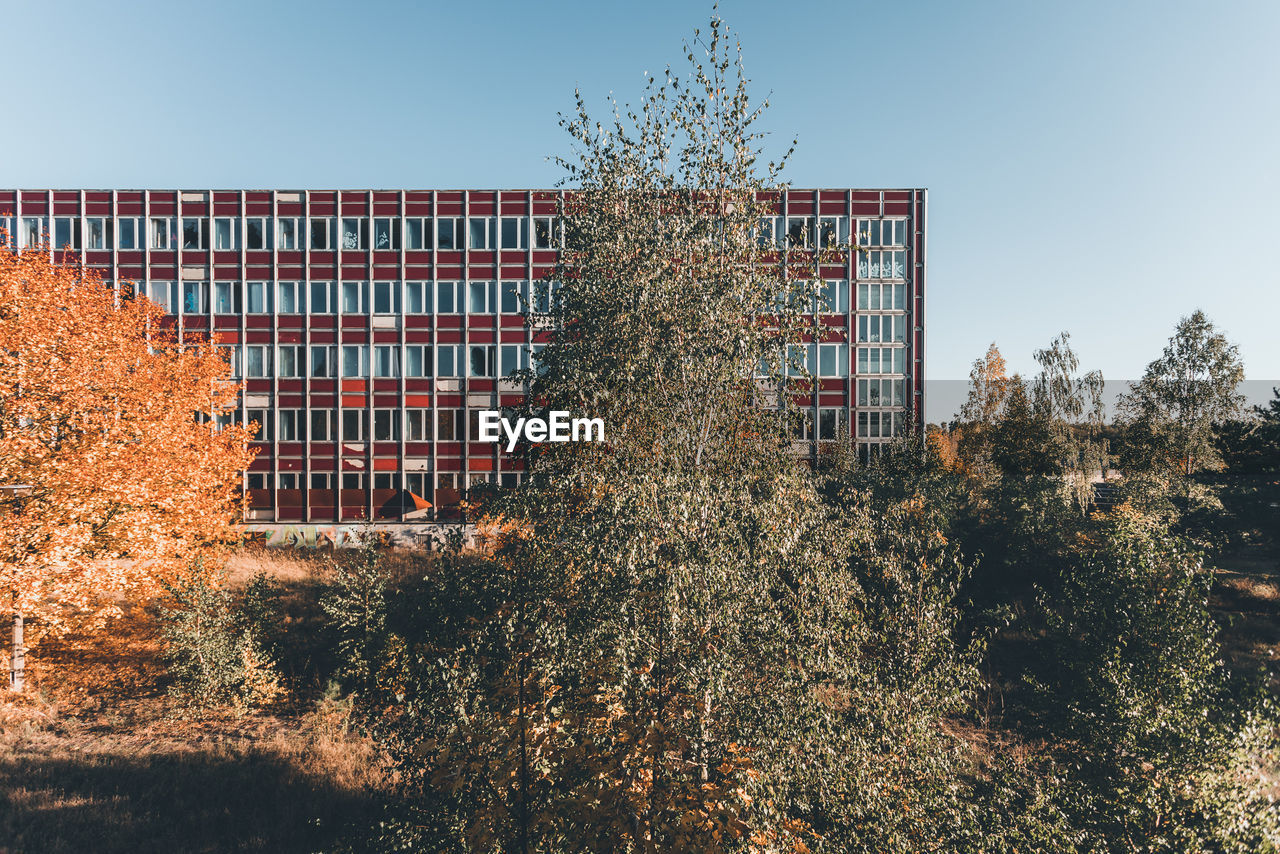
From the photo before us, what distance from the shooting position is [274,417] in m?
37.0

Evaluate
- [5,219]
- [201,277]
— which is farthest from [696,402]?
[5,219]

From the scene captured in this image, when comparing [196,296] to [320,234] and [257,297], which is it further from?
[320,234]

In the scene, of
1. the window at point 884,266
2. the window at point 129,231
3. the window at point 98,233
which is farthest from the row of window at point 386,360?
the window at point 884,266

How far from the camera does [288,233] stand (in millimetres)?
37156

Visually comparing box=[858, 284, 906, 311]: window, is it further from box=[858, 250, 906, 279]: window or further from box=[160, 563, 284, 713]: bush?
box=[160, 563, 284, 713]: bush

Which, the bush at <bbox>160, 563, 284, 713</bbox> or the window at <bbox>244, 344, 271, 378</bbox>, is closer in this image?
the bush at <bbox>160, 563, 284, 713</bbox>

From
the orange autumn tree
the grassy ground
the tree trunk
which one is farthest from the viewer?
the tree trunk

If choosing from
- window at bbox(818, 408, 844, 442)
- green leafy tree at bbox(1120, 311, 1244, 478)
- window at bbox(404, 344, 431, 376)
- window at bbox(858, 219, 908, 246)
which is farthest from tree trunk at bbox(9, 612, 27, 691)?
green leafy tree at bbox(1120, 311, 1244, 478)

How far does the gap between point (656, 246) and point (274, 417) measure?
37.1m

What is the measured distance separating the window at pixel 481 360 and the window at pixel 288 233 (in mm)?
14017

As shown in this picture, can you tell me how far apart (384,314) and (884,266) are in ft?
113

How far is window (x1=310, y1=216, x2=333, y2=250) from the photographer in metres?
37.1

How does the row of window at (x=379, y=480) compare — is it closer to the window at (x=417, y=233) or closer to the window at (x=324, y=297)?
the window at (x=324, y=297)

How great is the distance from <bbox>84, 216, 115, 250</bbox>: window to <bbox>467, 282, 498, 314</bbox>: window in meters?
24.0
